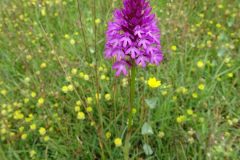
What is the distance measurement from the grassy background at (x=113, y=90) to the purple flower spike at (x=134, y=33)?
0.42ft

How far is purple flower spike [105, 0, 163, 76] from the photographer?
1336 millimetres

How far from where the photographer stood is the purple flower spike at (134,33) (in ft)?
4.38

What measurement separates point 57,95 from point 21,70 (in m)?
0.64

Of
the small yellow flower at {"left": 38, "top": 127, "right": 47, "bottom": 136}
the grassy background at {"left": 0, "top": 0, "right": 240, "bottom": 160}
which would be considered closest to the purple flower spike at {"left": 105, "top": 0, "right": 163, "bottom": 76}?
the grassy background at {"left": 0, "top": 0, "right": 240, "bottom": 160}

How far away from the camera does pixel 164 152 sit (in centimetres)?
188

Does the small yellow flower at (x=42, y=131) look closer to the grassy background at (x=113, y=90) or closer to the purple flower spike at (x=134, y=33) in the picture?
the grassy background at (x=113, y=90)

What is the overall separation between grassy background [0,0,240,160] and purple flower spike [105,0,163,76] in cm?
13

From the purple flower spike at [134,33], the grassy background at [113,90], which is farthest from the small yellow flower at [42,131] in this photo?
the purple flower spike at [134,33]

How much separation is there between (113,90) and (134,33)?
81 cm

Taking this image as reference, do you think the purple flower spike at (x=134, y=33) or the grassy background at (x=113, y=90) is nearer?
the purple flower spike at (x=134, y=33)

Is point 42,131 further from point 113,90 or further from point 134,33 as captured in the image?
point 134,33

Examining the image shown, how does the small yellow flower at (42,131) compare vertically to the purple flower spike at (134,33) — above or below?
below

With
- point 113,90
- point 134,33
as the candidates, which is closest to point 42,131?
point 113,90

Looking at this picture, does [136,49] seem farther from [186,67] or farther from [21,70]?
[21,70]
